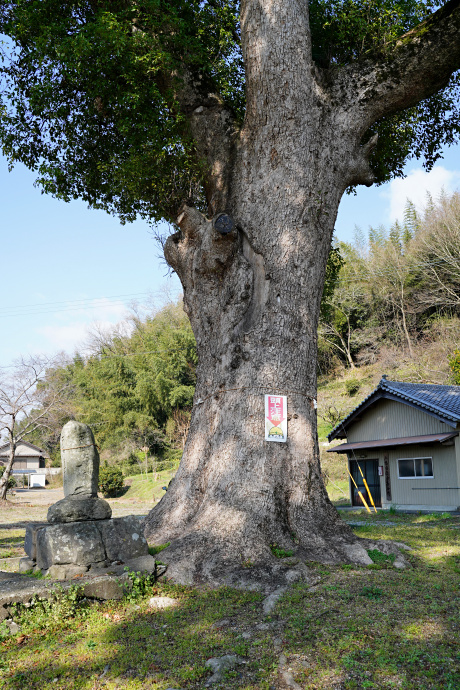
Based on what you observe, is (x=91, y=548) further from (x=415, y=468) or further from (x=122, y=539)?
(x=415, y=468)

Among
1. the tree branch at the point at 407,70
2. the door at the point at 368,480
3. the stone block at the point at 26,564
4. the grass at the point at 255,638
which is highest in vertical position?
the tree branch at the point at 407,70

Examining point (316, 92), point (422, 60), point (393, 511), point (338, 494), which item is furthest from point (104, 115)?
point (338, 494)

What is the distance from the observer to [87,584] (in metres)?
5.11

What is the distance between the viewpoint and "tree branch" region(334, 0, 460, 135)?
25.1ft

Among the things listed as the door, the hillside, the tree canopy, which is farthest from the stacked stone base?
the hillside

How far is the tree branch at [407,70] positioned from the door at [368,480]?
16661 mm

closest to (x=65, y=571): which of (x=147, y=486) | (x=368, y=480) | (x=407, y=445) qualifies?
(x=407, y=445)

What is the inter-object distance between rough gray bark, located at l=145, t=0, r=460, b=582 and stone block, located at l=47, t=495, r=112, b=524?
0.88 m

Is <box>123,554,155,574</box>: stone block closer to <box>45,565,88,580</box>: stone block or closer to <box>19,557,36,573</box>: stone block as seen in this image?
<box>45,565,88,580</box>: stone block

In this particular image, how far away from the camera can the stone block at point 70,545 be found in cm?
551

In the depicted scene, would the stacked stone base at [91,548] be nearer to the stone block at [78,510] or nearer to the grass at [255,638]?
the stone block at [78,510]

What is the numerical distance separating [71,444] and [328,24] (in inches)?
325

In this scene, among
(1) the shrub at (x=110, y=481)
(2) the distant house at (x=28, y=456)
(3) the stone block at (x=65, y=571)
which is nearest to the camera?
(3) the stone block at (x=65, y=571)

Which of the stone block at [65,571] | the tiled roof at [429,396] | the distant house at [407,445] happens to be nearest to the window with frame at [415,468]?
the distant house at [407,445]
